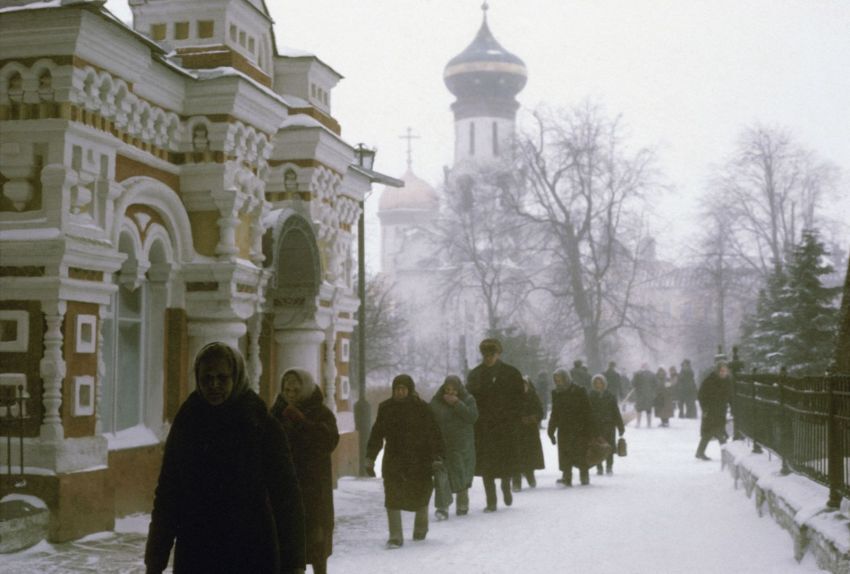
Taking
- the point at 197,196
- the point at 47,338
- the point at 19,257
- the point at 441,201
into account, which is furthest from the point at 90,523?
the point at 441,201

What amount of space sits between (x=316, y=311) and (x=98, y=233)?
17.5 ft

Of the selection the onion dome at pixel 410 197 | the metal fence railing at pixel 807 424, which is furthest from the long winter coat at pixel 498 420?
the onion dome at pixel 410 197

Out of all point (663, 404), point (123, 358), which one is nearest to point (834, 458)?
point (123, 358)

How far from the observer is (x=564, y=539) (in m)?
10.7

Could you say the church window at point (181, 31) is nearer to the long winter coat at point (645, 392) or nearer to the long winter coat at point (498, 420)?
the long winter coat at point (498, 420)

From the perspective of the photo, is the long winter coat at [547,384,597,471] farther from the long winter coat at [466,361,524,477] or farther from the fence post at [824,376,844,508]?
the fence post at [824,376,844,508]

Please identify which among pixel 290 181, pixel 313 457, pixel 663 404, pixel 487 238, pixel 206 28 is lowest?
pixel 313 457

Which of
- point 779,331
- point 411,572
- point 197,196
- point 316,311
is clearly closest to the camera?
point 411,572

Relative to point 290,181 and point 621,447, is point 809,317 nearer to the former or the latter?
point 621,447

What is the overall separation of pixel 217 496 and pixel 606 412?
13337 millimetres

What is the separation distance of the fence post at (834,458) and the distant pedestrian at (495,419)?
494 centimetres

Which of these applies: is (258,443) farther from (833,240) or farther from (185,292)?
(833,240)

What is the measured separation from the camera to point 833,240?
49844mm

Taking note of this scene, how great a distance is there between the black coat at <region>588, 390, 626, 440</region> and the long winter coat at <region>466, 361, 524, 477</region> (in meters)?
4.58
